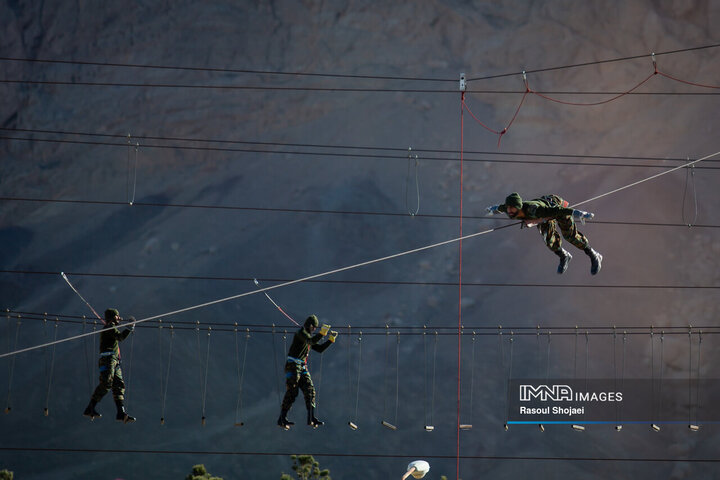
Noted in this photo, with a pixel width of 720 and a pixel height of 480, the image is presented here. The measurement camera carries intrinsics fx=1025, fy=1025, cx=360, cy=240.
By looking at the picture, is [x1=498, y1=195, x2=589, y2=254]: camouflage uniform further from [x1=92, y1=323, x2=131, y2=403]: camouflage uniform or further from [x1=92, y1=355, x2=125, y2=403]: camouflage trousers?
[x1=92, y1=355, x2=125, y2=403]: camouflage trousers

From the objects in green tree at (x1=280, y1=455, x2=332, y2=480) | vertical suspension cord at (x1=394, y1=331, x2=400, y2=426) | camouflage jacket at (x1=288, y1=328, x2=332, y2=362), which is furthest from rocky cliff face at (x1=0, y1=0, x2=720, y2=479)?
camouflage jacket at (x1=288, y1=328, x2=332, y2=362)

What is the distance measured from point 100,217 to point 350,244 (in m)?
4.20

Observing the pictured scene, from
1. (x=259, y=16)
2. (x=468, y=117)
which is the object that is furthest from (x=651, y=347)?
(x=259, y=16)

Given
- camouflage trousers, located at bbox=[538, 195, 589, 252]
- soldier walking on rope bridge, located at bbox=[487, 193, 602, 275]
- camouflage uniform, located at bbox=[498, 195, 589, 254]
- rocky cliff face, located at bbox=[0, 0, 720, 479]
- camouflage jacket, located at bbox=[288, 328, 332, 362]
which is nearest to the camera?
soldier walking on rope bridge, located at bbox=[487, 193, 602, 275]

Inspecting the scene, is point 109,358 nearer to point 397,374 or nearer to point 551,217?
point 551,217

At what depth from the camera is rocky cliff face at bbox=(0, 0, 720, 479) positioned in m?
16.5

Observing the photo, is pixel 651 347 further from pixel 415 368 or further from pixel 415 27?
pixel 415 27

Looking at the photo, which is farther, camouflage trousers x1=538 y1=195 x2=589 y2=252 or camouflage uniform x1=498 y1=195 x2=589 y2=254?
camouflage trousers x1=538 y1=195 x2=589 y2=252

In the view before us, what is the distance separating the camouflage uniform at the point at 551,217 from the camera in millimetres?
10930

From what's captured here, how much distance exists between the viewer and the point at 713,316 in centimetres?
1702

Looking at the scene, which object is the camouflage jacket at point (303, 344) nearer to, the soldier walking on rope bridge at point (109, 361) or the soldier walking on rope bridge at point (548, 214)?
the soldier walking on rope bridge at point (109, 361)

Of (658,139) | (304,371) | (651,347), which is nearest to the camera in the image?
(304,371)

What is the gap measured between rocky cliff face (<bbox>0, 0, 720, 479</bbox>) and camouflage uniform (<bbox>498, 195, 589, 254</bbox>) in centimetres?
498

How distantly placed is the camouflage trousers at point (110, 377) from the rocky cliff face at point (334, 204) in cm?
440
